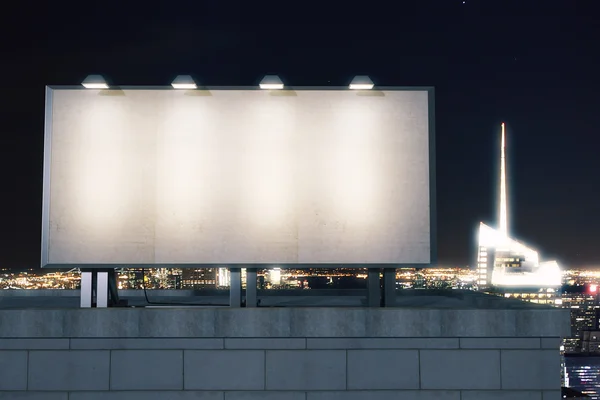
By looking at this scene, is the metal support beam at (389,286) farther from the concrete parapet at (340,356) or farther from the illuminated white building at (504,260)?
the illuminated white building at (504,260)

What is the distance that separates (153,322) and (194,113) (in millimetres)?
3404

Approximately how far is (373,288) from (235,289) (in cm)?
231

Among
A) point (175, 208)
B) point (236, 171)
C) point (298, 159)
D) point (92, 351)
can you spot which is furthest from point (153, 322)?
point (298, 159)

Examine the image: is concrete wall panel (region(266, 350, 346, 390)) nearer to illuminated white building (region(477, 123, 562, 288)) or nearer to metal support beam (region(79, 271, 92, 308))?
metal support beam (region(79, 271, 92, 308))

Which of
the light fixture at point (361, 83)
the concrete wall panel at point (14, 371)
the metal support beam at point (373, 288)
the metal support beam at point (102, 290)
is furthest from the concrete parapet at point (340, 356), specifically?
the light fixture at point (361, 83)

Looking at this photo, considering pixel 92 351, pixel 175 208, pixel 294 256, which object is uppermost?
pixel 175 208

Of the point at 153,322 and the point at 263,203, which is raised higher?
the point at 263,203

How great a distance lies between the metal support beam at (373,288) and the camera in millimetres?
12156

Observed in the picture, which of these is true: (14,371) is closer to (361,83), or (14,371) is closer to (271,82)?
(271,82)

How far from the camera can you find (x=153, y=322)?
1112 centimetres

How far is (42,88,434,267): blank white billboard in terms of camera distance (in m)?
11.8

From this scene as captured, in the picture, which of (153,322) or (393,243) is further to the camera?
(393,243)

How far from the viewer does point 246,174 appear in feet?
38.7

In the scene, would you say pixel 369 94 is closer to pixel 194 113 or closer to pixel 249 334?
pixel 194 113
